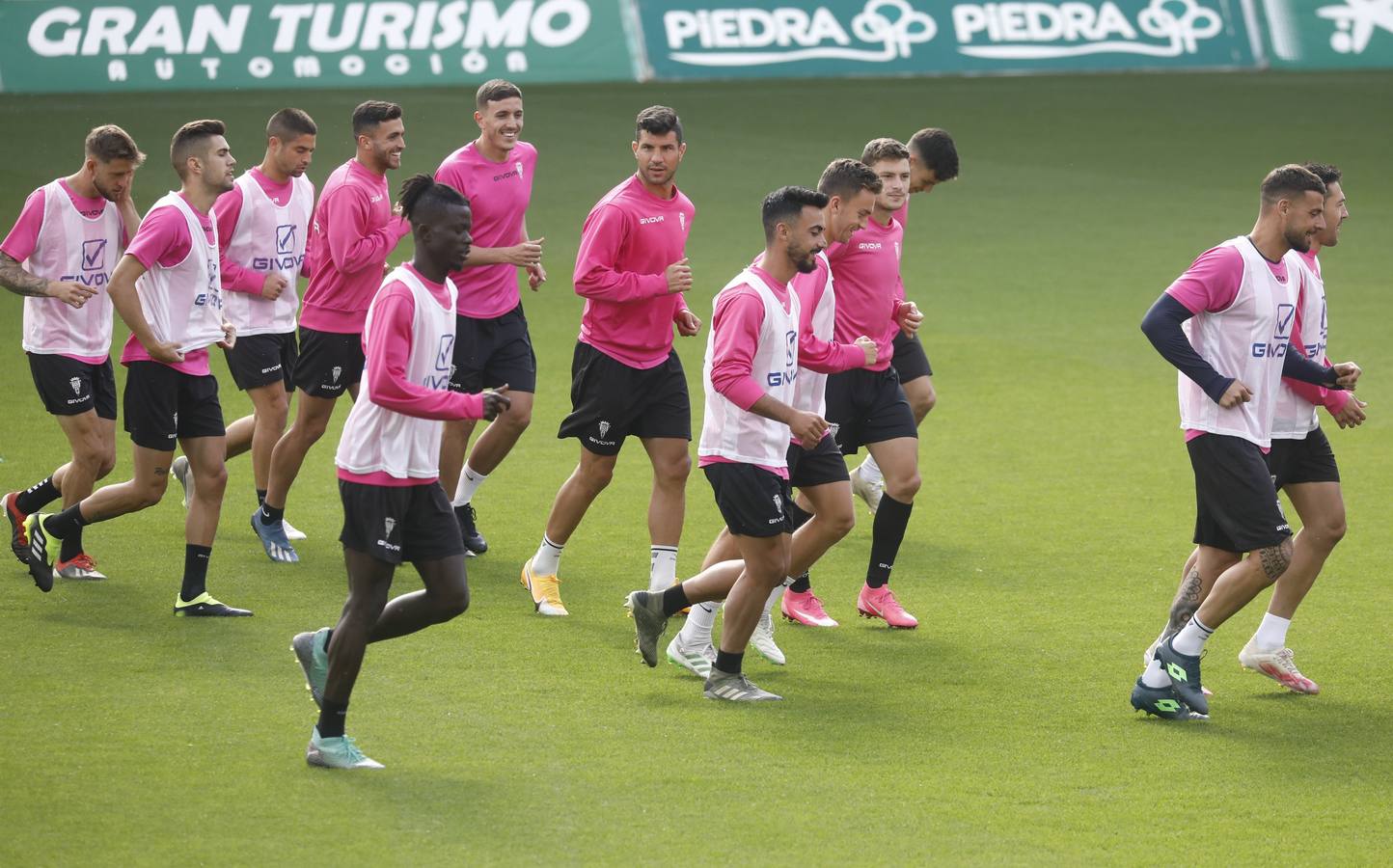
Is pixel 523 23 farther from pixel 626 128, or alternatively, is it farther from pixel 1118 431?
pixel 1118 431

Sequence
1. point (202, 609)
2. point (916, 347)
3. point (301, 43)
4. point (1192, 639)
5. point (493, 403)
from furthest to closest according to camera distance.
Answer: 1. point (301, 43)
2. point (916, 347)
3. point (202, 609)
4. point (1192, 639)
5. point (493, 403)

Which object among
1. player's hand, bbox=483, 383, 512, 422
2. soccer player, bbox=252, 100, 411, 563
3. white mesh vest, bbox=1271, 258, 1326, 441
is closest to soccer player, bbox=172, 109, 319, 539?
soccer player, bbox=252, 100, 411, 563

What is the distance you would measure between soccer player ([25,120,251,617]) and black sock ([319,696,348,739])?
205cm

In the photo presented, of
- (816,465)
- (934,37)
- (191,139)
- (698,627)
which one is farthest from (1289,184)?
(934,37)

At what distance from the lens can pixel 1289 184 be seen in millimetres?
6961

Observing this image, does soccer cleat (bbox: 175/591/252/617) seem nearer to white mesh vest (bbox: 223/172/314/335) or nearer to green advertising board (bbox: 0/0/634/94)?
white mesh vest (bbox: 223/172/314/335)

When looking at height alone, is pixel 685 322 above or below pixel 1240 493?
above

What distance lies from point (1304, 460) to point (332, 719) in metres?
4.10

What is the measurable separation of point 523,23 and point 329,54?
8.37 ft

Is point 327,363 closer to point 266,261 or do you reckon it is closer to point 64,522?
point 266,261

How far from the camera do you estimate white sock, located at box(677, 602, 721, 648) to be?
747 centimetres

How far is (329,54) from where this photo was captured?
878 inches

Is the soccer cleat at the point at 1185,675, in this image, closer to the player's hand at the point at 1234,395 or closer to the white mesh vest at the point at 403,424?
the player's hand at the point at 1234,395

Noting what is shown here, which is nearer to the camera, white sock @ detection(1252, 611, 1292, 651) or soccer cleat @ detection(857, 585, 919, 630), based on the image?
white sock @ detection(1252, 611, 1292, 651)
